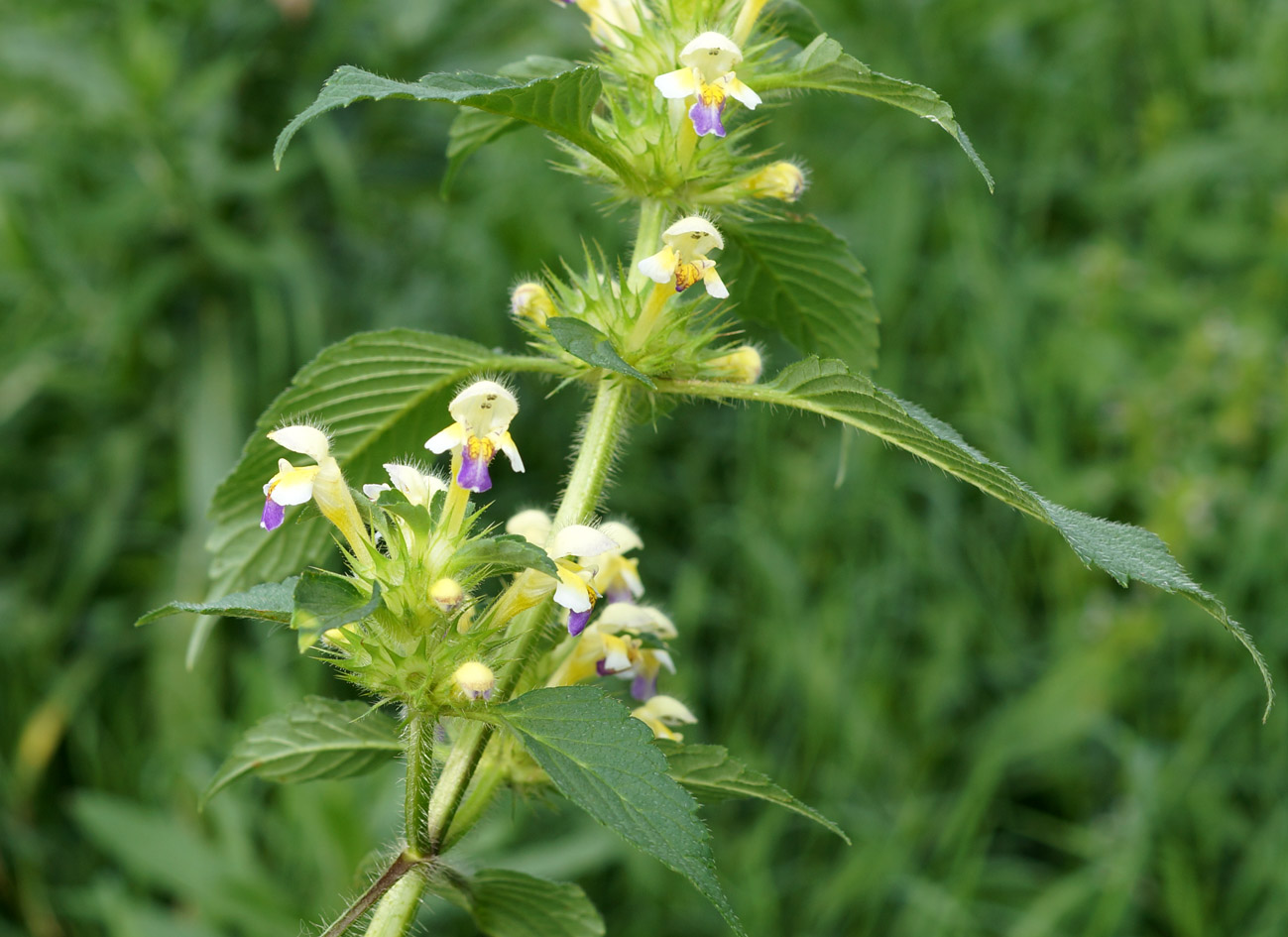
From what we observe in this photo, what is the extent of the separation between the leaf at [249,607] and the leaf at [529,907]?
0.86 feet

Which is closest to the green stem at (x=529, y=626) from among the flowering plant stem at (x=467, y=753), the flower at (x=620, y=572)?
the flowering plant stem at (x=467, y=753)

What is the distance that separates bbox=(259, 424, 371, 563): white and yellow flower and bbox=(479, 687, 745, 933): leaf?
0.16 meters

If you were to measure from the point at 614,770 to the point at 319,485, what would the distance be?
0.28m

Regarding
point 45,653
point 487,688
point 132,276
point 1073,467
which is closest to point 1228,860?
point 1073,467

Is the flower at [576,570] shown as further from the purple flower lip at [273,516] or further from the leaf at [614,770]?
the purple flower lip at [273,516]

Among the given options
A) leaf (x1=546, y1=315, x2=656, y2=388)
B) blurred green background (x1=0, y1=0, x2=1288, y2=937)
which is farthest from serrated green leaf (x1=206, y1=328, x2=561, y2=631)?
blurred green background (x1=0, y1=0, x2=1288, y2=937)

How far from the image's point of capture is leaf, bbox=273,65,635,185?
64 centimetres

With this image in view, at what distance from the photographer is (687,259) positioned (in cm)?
79

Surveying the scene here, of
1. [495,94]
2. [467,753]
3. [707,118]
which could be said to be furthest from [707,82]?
[467,753]

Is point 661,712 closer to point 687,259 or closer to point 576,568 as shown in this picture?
point 576,568

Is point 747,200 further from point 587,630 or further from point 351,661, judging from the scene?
point 351,661

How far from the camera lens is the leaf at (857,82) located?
691 millimetres

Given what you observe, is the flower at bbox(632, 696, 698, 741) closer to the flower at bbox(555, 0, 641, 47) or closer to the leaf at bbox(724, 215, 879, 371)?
the leaf at bbox(724, 215, 879, 371)

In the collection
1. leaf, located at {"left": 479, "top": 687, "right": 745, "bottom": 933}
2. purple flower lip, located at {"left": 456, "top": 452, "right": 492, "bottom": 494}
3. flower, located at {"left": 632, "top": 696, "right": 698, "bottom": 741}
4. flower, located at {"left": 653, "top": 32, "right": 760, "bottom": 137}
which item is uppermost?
flower, located at {"left": 653, "top": 32, "right": 760, "bottom": 137}
